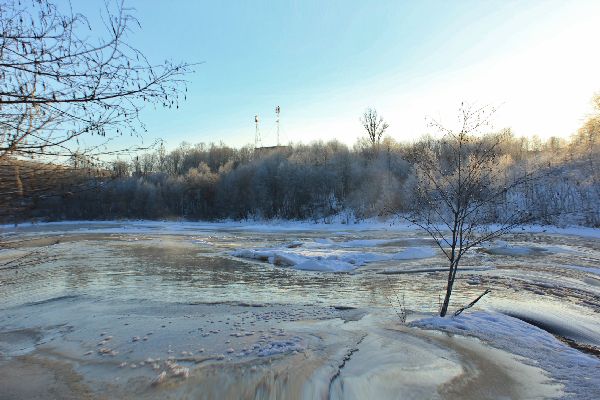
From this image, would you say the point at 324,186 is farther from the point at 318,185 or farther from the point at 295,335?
the point at 295,335

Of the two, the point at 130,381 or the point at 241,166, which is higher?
the point at 241,166

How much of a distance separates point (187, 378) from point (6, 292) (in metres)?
10.9

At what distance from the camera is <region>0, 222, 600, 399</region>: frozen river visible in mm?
6422

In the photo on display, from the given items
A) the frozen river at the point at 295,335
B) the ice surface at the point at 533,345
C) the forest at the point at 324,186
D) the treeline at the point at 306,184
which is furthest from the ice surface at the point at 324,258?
the treeline at the point at 306,184

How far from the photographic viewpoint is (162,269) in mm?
19047

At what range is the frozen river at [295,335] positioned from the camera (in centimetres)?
642

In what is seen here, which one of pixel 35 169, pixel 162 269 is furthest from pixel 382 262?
pixel 35 169

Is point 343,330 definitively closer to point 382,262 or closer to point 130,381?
point 130,381

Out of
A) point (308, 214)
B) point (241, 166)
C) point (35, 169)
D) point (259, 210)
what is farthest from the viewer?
point (241, 166)

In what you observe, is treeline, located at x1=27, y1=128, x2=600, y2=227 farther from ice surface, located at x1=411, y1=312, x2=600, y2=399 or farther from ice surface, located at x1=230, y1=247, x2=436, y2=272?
ice surface, located at x1=411, y1=312, x2=600, y2=399

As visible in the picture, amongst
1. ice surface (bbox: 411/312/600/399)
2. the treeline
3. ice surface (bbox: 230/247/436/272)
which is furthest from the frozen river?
the treeline

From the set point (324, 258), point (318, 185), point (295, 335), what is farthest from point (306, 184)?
point (295, 335)

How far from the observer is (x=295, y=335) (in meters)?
8.64

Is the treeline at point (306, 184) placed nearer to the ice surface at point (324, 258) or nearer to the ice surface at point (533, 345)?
the ice surface at point (324, 258)
